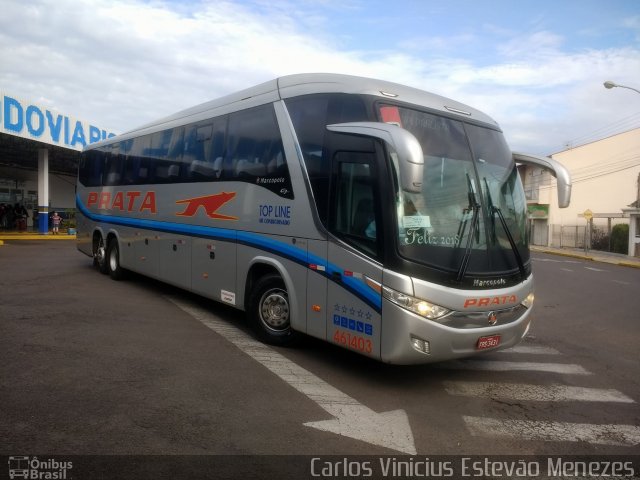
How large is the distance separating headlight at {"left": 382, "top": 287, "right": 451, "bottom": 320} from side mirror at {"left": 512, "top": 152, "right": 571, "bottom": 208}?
243cm

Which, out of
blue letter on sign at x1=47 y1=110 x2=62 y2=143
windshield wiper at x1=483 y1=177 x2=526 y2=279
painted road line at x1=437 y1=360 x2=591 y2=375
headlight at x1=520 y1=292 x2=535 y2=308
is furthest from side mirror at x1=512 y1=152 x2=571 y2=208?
blue letter on sign at x1=47 y1=110 x2=62 y2=143

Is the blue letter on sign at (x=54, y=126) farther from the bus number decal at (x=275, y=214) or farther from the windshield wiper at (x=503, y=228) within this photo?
the windshield wiper at (x=503, y=228)

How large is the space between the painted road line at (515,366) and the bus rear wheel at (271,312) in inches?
77.2

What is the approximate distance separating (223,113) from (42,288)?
5.53m

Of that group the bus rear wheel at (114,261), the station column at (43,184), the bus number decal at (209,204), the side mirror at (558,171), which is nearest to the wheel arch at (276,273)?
the bus number decal at (209,204)

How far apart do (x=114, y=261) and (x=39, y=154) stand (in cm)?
1825

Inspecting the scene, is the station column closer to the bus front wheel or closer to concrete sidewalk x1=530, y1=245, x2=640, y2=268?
the bus front wheel

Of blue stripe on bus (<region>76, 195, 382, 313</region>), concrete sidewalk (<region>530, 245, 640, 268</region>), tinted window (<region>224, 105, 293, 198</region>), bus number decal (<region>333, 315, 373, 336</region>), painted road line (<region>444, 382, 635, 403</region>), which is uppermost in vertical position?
tinted window (<region>224, 105, 293, 198</region>)

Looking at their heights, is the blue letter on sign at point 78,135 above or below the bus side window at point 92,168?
above

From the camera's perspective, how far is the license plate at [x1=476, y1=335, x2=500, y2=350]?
5.12 metres

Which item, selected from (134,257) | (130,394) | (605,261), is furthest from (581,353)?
(605,261)

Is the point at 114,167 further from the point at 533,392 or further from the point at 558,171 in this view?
the point at 533,392

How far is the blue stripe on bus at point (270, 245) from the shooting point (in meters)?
5.12

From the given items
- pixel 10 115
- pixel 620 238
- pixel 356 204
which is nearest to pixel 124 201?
pixel 356 204
